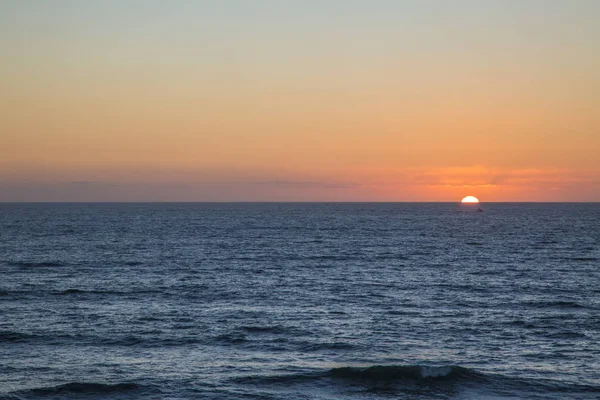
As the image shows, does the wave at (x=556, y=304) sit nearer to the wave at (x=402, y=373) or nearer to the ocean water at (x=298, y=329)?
the ocean water at (x=298, y=329)

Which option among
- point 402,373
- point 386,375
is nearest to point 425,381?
point 402,373

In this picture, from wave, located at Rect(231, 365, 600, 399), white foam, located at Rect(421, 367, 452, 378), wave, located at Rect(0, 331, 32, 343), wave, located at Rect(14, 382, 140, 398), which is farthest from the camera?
wave, located at Rect(0, 331, 32, 343)

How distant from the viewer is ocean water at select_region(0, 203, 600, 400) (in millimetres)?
31453

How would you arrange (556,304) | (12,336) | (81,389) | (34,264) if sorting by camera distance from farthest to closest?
1. (34,264)
2. (556,304)
3. (12,336)
4. (81,389)

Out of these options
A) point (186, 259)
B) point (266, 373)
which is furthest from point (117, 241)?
point (266, 373)

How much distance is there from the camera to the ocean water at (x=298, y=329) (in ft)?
103

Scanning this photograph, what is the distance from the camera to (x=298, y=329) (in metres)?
42.7

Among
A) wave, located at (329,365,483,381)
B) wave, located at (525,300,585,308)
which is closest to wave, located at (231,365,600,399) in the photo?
wave, located at (329,365,483,381)

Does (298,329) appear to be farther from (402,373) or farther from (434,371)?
(434,371)

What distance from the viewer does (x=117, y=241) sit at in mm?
118188

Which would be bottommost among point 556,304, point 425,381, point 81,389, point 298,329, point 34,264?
point 81,389

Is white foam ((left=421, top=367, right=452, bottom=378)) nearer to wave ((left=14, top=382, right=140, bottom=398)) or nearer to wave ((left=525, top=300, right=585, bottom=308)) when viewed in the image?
wave ((left=14, top=382, right=140, bottom=398))

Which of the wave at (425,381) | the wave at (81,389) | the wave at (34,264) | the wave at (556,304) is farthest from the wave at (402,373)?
the wave at (34,264)

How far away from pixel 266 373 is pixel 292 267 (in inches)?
1770
